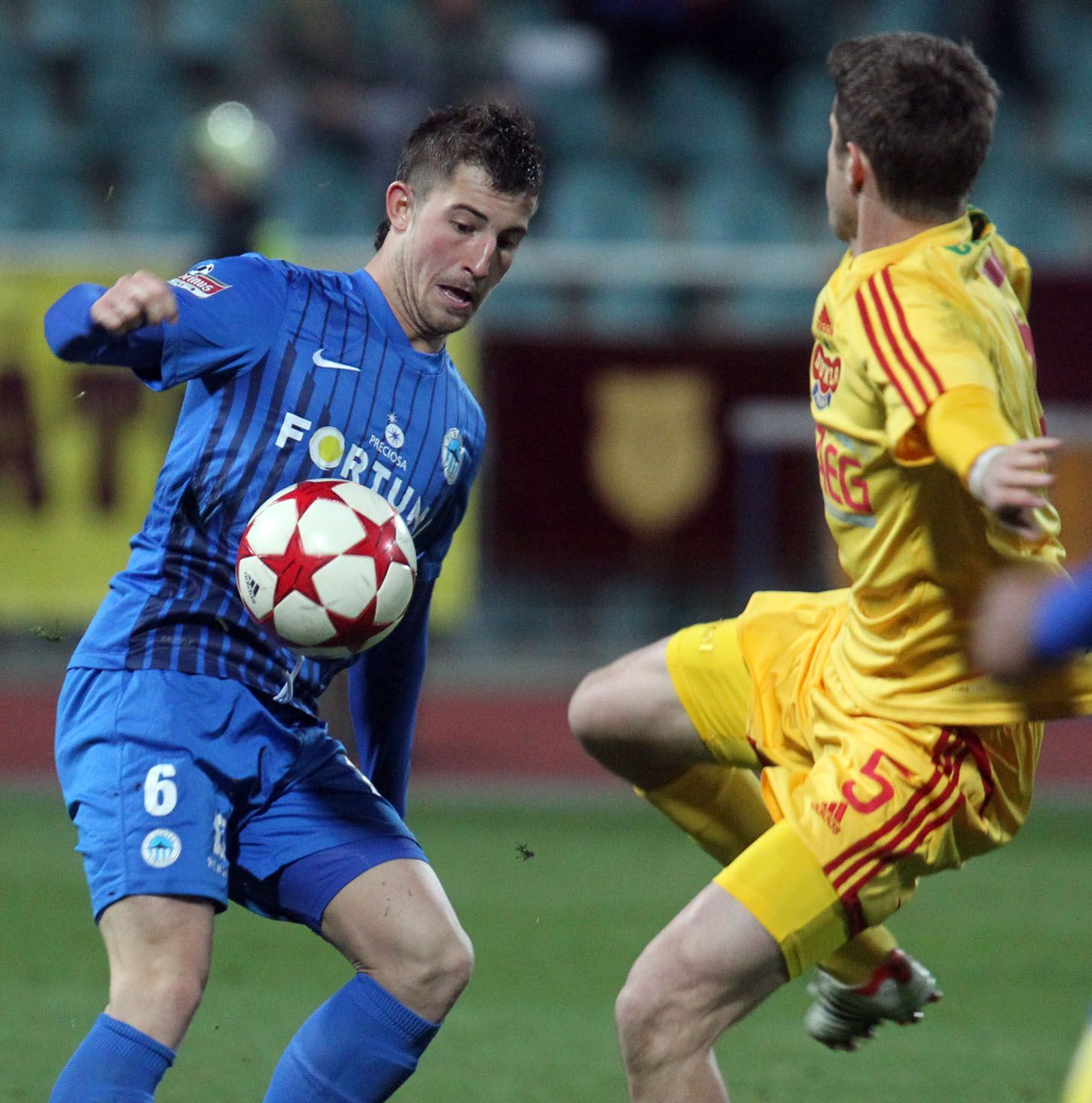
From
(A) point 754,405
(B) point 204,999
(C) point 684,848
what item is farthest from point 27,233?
(B) point 204,999

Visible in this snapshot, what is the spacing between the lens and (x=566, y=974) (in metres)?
5.61

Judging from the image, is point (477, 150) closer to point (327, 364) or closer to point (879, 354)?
point (327, 364)

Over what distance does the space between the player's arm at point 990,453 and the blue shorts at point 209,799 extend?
4.33ft

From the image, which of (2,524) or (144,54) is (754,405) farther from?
(144,54)

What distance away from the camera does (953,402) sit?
2961mm

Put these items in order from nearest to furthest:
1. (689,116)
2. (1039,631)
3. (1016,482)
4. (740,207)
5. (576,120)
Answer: (1039,631) < (1016,482) < (740,207) < (576,120) < (689,116)

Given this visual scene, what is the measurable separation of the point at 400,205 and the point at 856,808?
1508mm

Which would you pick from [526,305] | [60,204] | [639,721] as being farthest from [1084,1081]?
[60,204]

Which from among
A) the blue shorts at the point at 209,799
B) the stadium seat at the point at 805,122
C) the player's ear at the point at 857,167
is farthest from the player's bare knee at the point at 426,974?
the stadium seat at the point at 805,122

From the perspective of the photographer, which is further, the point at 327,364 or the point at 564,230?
the point at 564,230

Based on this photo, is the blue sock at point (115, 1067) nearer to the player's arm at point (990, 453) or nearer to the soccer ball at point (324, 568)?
the soccer ball at point (324, 568)

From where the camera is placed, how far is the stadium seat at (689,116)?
42.7 ft

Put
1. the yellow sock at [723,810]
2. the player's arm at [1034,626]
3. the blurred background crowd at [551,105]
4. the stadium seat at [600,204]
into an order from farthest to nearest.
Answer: the stadium seat at [600,204]
the blurred background crowd at [551,105]
the yellow sock at [723,810]
the player's arm at [1034,626]

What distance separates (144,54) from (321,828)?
1026 cm
